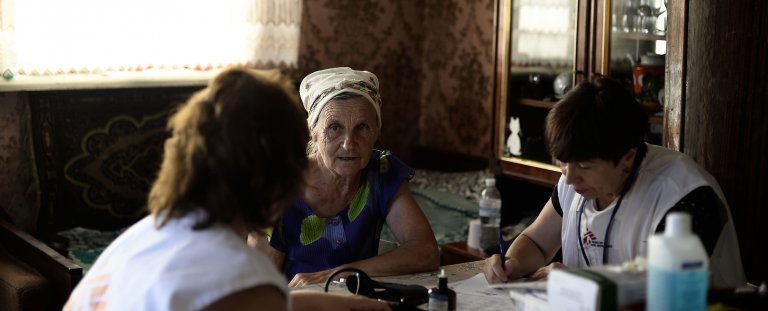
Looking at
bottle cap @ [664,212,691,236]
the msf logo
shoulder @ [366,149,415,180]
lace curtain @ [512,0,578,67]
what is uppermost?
lace curtain @ [512,0,578,67]

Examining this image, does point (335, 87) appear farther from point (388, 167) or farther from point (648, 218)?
point (648, 218)

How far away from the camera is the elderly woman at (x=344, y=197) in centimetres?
237

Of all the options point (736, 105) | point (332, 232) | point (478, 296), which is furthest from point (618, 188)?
point (332, 232)

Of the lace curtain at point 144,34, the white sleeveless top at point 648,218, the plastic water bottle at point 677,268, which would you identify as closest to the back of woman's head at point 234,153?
the plastic water bottle at point 677,268

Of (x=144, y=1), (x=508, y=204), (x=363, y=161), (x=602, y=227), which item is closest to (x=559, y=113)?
Result: (x=602, y=227)

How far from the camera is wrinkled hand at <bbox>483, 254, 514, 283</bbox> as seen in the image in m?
2.05

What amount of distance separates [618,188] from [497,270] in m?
0.31

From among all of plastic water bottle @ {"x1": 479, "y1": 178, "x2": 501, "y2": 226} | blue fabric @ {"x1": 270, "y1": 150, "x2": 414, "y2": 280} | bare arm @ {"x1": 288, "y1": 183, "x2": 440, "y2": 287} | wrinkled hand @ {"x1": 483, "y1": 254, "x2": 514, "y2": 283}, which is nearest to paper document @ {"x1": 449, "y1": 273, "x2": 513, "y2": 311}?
wrinkled hand @ {"x1": 483, "y1": 254, "x2": 514, "y2": 283}

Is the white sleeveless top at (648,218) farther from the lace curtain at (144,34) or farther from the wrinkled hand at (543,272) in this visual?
the lace curtain at (144,34)

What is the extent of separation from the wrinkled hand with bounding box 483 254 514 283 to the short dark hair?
0.28 m

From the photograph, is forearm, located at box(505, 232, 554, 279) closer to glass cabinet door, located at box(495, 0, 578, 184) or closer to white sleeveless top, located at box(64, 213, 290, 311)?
white sleeveless top, located at box(64, 213, 290, 311)

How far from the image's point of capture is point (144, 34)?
400cm

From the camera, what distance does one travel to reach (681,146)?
2.65 meters

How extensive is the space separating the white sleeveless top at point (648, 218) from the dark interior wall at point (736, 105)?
501 millimetres
